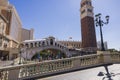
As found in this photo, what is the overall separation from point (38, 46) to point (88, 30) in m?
29.5

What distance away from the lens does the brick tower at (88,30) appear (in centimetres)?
7144

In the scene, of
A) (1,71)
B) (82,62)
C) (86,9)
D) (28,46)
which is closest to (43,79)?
(1,71)

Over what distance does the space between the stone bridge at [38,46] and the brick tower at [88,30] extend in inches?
504

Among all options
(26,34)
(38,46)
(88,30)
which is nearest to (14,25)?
(38,46)

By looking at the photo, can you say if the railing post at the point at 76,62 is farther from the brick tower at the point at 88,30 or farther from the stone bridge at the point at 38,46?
the brick tower at the point at 88,30

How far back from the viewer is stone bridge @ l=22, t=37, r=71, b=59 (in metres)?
56.2

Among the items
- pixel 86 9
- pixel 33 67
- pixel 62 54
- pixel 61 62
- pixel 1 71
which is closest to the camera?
pixel 1 71

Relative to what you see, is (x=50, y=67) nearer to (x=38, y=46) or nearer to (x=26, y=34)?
(x=38, y=46)

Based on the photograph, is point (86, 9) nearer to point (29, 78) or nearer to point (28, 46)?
point (28, 46)

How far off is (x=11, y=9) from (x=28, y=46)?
1874cm

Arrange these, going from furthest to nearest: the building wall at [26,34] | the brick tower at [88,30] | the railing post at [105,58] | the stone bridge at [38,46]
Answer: the building wall at [26,34]
the brick tower at [88,30]
the stone bridge at [38,46]
the railing post at [105,58]

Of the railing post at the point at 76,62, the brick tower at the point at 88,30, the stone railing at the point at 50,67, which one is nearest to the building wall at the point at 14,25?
the brick tower at the point at 88,30

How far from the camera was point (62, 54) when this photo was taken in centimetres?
6662

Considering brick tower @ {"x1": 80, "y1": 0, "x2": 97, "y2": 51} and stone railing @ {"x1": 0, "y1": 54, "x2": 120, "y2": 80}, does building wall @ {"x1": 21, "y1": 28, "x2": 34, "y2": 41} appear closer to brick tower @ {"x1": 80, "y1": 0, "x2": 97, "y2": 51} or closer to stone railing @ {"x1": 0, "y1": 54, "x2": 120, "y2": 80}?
brick tower @ {"x1": 80, "y1": 0, "x2": 97, "y2": 51}
